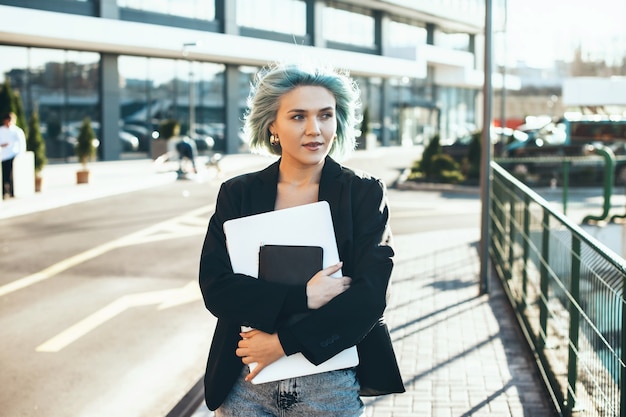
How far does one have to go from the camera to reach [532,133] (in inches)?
1071

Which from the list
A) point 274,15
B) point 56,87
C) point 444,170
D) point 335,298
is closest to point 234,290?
point 335,298

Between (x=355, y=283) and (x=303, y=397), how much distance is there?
371mm

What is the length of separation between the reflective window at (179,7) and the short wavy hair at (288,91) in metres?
33.7

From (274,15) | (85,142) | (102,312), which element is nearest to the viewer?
(102,312)

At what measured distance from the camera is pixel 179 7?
38281 mm

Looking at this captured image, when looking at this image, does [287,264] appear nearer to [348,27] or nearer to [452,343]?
[452,343]

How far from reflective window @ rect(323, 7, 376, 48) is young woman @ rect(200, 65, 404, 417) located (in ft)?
159

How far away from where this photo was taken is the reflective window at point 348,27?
5075cm

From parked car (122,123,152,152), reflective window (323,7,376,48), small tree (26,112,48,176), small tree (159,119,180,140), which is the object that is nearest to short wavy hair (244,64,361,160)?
small tree (26,112,48,176)

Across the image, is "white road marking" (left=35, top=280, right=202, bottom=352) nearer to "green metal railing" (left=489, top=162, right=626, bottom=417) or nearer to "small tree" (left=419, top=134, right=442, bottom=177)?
"green metal railing" (left=489, top=162, right=626, bottom=417)

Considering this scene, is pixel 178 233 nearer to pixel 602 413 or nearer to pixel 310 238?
pixel 602 413

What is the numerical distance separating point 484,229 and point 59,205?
11.4 m

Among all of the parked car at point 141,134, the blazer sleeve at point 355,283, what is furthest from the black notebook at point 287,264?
the parked car at point 141,134

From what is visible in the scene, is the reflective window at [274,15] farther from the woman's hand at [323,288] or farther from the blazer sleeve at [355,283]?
the woman's hand at [323,288]
